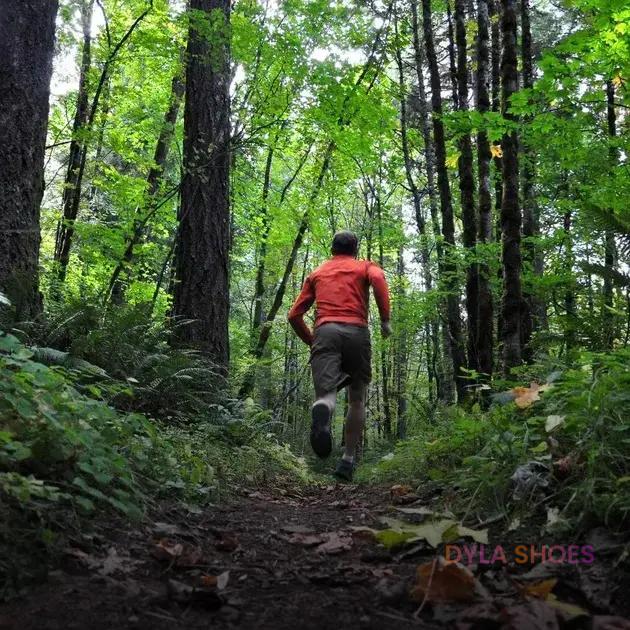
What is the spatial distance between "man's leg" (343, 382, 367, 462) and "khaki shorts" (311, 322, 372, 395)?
211 millimetres

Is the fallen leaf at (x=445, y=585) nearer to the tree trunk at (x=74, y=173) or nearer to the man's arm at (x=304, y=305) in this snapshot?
the man's arm at (x=304, y=305)

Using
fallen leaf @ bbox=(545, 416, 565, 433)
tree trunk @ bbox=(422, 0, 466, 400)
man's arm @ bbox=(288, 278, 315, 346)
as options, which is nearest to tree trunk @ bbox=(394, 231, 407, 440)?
tree trunk @ bbox=(422, 0, 466, 400)

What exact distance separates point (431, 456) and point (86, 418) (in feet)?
9.48

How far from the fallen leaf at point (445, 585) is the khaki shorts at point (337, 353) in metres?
3.81

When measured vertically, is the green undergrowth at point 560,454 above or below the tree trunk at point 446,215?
below

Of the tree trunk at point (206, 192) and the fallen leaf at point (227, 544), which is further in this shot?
the tree trunk at point (206, 192)

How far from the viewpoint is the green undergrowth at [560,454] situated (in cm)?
252

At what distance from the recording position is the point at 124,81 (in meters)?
16.7

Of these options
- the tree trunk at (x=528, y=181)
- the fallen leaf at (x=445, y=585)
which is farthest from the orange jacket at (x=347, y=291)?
the tree trunk at (x=528, y=181)

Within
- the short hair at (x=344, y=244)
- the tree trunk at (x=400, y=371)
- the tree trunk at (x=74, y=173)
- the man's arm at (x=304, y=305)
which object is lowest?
the tree trunk at (x=400, y=371)

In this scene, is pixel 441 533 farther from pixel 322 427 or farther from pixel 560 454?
pixel 322 427

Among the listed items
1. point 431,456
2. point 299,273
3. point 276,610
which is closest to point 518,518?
point 276,610

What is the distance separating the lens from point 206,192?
805 centimetres

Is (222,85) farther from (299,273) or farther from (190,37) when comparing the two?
(299,273)
